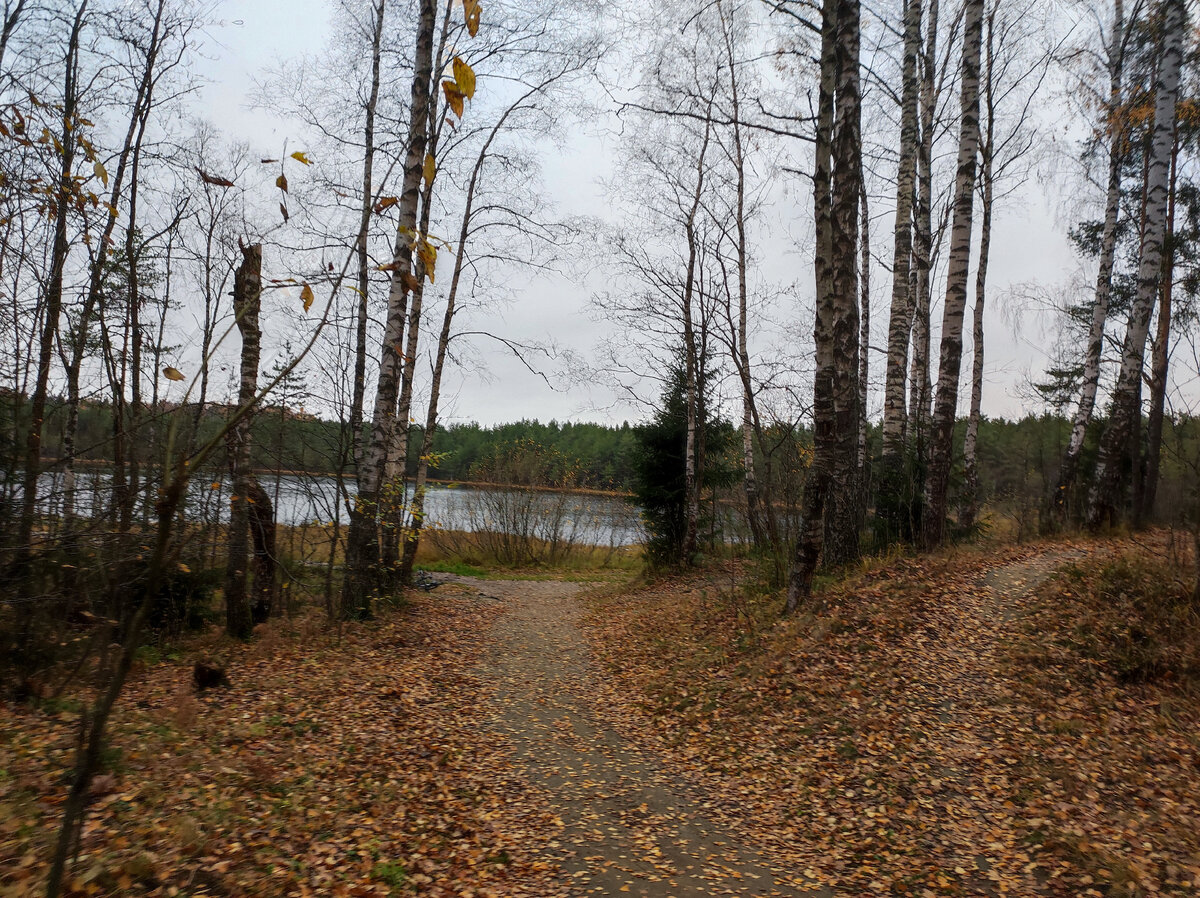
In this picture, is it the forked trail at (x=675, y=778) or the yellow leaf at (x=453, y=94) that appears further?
the forked trail at (x=675, y=778)

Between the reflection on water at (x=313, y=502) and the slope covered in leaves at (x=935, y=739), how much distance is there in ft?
15.2

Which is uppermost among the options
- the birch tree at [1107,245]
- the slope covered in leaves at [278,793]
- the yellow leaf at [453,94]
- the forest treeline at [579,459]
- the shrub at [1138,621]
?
the birch tree at [1107,245]

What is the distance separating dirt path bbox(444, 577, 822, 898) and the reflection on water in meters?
3.30

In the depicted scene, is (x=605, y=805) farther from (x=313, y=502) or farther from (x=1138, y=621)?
(x=313, y=502)

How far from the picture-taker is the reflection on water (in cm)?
514

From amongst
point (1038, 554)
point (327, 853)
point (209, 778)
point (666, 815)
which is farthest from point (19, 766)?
point (1038, 554)

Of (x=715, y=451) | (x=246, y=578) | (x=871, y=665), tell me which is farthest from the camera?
(x=715, y=451)

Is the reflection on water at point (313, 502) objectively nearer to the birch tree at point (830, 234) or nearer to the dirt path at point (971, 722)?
the dirt path at point (971, 722)

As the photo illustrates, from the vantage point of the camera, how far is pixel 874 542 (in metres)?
10.7

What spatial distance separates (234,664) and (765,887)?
5.92m

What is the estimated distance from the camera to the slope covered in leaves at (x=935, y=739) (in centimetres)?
422

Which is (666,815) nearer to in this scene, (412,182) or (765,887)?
(765,887)

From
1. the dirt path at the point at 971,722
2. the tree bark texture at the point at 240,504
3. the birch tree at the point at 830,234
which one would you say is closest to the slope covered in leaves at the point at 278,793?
the tree bark texture at the point at 240,504

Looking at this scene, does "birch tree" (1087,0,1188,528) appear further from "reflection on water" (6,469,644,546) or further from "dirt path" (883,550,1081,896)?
"reflection on water" (6,469,644,546)
